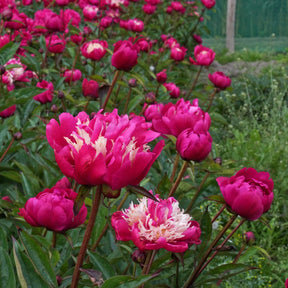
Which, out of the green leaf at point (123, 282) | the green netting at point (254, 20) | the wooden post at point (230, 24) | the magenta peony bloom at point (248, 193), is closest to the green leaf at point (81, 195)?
the green leaf at point (123, 282)

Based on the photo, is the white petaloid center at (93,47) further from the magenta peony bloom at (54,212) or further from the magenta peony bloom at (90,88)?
the magenta peony bloom at (54,212)

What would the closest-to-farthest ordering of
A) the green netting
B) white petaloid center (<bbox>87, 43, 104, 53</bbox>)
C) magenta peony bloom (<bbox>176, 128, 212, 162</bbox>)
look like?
1. magenta peony bloom (<bbox>176, 128, 212, 162</bbox>)
2. white petaloid center (<bbox>87, 43, 104, 53</bbox>)
3. the green netting

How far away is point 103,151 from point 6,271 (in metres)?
0.25

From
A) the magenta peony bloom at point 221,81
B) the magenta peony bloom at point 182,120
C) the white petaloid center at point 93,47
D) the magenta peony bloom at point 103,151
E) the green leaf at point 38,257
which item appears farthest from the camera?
the magenta peony bloom at point 221,81

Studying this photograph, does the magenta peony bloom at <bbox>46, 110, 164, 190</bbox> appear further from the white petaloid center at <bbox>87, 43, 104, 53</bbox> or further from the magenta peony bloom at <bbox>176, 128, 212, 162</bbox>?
the white petaloid center at <bbox>87, 43, 104, 53</bbox>

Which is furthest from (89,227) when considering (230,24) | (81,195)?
(230,24)

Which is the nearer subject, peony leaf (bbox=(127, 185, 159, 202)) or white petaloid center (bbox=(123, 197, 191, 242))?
peony leaf (bbox=(127, 185, 159, 202))

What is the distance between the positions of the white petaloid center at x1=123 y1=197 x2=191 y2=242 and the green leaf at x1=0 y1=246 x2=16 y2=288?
218 mm

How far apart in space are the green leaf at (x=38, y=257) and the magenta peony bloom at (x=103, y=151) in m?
0.15

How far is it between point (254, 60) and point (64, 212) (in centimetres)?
706

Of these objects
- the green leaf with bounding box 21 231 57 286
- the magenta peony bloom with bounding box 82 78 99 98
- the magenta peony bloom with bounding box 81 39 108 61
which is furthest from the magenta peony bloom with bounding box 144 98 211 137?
the magenta peony bloom with bounding box 81 39 108 61

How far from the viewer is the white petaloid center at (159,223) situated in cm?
75

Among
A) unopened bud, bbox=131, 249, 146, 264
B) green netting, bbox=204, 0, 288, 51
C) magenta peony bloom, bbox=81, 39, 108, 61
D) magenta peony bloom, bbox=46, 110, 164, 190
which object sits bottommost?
green netting, bbox=204, 0, 288, 51

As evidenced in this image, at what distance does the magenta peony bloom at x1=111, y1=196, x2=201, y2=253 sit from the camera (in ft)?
2.43
